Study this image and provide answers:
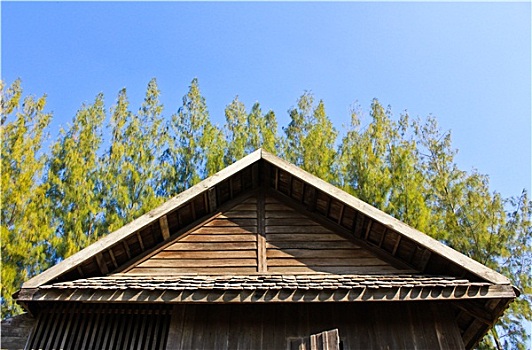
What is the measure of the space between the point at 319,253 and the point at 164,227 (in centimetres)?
268

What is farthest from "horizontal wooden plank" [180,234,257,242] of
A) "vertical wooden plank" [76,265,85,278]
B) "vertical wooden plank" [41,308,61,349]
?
"vertical wooden plank" [41,308,61,349]

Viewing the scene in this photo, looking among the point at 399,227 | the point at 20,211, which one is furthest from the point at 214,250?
the point at 20,211

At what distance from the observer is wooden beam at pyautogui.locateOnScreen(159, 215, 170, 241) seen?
8.13 metres

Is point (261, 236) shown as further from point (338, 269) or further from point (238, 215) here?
point (338, 269)

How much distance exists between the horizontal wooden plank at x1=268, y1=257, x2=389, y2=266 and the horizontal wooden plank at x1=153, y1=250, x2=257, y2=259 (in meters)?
0.42

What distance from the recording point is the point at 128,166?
18938 mm

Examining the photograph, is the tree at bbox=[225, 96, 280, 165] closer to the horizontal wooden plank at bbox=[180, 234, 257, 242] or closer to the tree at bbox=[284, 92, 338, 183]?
the tree at bbox=[284, 92, 338, 183]

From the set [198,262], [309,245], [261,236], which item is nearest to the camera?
[198,262]

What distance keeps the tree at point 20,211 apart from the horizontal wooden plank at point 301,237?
952cm

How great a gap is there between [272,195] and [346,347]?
3271 millimetres

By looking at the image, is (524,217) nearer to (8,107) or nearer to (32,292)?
(32,292)

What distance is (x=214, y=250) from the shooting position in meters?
8.32

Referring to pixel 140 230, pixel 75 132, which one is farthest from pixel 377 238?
pixel 75 132

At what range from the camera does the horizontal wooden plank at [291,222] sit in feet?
Answer: 28.6
